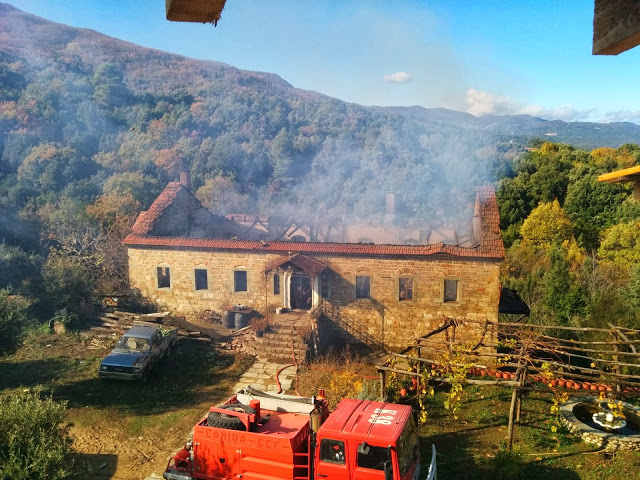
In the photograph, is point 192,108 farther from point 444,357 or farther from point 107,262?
point 444,357

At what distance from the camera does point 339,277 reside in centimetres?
2022

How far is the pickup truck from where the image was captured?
49.3 ft

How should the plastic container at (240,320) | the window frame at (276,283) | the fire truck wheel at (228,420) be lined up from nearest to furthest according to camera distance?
the fire truck wheel at (228,420) → the plastic container at (240,320) → the window frame at (276,283)

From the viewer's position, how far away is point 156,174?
155 feet

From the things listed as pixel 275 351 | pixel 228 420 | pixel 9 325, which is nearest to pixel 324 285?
pixel 275 351

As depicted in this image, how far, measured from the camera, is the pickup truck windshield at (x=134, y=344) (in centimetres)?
1612

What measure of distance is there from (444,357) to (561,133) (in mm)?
63701

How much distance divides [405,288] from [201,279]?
945 cm

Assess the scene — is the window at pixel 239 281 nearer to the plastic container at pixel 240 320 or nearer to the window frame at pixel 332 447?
the plastic container at pixel 240 320

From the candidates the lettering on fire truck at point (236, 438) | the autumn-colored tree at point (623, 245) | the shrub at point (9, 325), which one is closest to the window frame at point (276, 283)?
the shrub at point (9, 325)

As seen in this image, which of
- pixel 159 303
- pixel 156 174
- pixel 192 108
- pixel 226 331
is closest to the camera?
pixel 226 331

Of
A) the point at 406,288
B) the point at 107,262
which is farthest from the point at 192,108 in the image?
the point at 406,288

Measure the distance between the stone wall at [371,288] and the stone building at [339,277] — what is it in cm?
4

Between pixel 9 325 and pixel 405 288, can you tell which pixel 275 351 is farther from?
pixel 9 325
